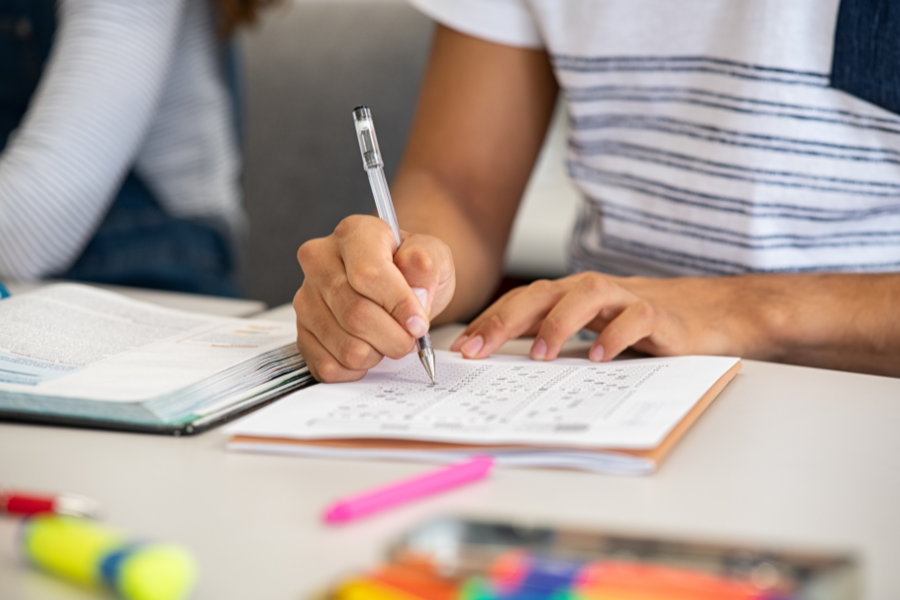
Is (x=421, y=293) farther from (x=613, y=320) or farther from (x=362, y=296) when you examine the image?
(x=613, y=320)

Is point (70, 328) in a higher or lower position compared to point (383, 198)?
lower

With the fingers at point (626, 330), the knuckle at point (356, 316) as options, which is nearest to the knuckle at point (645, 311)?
the fingers at point (626, 330)

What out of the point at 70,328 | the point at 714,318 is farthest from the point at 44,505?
the point at 714,318

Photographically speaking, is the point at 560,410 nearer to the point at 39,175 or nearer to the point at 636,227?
the point at 636,227

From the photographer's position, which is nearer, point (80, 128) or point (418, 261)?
point (418, 261)

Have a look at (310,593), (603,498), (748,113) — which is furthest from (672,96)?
(310,593)

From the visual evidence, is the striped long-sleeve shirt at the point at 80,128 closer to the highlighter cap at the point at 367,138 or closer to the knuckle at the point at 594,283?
the highlighter cap at the point at 367,138

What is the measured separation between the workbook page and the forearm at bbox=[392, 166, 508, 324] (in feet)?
0.71

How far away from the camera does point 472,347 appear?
611 millimetres

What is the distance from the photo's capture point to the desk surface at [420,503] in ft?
1.07

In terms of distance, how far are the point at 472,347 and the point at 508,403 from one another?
13 cm

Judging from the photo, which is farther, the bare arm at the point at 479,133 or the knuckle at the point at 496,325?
the bare arm at the point at 479,133

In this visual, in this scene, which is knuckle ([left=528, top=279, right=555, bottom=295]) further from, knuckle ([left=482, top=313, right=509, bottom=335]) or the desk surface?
the desk surface

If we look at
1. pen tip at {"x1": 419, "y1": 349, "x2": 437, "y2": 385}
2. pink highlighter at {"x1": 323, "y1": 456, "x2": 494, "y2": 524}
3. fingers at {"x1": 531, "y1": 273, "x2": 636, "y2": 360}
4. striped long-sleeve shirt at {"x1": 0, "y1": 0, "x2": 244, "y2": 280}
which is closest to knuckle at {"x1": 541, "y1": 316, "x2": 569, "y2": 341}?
fingers at {"x1": 531, "y1": 273, "x2": 636, "y2": 360}
